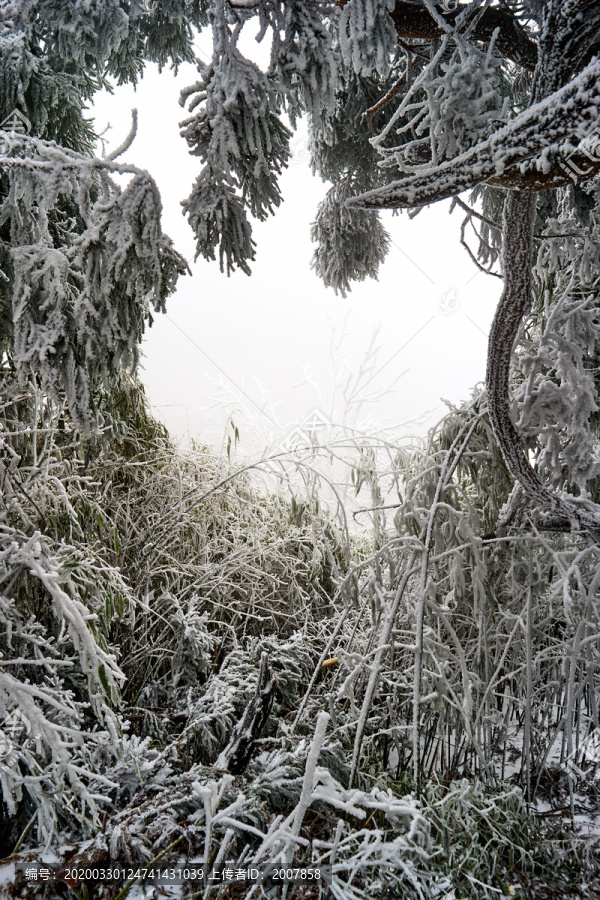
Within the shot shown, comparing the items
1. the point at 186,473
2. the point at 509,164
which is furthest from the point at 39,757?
the point at 509,164

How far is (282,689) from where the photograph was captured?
148cm

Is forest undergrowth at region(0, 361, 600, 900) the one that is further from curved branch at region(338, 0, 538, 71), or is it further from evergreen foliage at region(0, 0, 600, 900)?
curved branch at region(338, 0, 538, 71)

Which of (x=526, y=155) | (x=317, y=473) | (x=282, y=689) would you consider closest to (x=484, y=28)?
→ (x=526, y=155)

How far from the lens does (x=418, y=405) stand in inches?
121

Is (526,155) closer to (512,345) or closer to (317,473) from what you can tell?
(512,345)

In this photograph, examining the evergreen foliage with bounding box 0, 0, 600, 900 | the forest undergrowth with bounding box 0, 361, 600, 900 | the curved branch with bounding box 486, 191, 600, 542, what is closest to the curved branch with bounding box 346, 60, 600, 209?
the evergreen foliage with bounding box 0, 0, 600, 900

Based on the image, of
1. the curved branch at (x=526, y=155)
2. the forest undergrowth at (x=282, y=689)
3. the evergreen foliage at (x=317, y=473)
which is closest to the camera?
the curved branch at (x=526, y=155)

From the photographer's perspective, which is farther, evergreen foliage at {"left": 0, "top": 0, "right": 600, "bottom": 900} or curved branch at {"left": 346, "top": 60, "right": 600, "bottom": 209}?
evergreen foliage at {"left": 0, "top": 0, "right": 600, "bottom": 900}

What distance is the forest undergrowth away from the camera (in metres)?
0.98

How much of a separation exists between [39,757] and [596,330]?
4.67 feet

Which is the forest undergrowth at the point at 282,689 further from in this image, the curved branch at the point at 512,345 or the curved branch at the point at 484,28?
the curved branch at the point at 484,28

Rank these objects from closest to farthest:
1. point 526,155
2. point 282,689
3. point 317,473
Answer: point 526,155 → point 282,689 → point 317,473

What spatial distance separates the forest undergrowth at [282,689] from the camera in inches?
38.7

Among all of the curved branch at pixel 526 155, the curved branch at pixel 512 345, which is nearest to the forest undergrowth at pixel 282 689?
the curved branch at pixel 512 345
